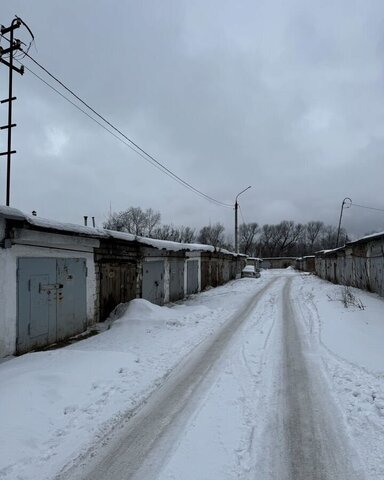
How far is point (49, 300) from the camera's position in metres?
9.04

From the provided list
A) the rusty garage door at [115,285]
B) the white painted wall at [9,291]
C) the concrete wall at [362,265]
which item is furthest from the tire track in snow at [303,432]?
the concrete wall at [362,265]

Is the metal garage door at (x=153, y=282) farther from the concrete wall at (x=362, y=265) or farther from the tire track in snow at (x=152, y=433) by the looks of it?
the concrete wall at (x=362, y=265)

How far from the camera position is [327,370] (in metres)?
6.49

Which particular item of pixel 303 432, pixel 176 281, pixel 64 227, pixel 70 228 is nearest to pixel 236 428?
pixel 303 432

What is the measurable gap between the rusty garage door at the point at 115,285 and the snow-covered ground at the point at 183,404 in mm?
2120

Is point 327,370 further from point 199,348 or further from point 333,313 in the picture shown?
point 333,313

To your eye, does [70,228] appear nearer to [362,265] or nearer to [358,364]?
[358,364]

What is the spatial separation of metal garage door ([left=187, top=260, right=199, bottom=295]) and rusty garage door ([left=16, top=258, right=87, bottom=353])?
35.6 feet

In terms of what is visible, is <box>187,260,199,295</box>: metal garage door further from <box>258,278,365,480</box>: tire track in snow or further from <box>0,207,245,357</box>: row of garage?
<box>258,278,365,480</box>: tire track in snow

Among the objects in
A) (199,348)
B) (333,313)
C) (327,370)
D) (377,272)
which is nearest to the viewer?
(327,370)

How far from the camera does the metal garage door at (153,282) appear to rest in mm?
15014

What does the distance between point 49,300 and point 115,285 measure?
→ 3736 millimetres

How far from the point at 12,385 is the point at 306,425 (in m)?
4.05

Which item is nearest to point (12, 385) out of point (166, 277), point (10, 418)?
point (10, 418)
